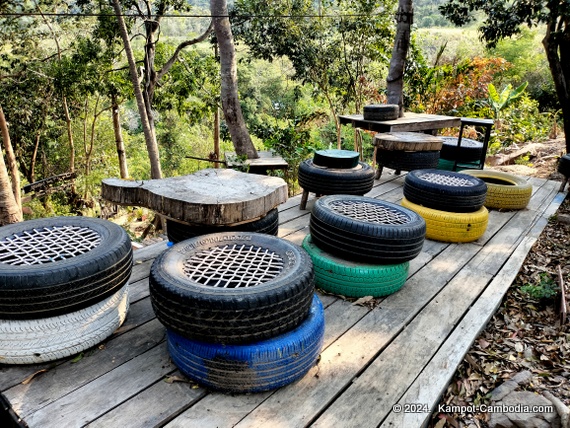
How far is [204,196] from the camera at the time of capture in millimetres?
2773

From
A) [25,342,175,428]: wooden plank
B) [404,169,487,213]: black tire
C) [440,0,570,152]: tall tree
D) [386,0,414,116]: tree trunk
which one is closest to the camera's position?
[25,342,175,428]: wooden plank

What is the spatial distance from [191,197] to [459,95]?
10.7 m

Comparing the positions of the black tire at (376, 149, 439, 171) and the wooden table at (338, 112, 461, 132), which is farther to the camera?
the wooden table at (338, 112, 461, 132)

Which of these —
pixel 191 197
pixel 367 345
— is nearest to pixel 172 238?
pixel 191 197

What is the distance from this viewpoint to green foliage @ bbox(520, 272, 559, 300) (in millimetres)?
3141

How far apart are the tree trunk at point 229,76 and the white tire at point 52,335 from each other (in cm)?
502

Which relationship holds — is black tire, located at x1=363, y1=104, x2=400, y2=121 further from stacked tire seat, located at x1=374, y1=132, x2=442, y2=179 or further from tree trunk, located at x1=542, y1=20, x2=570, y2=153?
tree trunk, located at x1=542, y1=20, x2=570, y2=153

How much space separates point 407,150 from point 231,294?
4224 mm

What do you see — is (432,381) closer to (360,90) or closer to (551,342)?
(551,342)

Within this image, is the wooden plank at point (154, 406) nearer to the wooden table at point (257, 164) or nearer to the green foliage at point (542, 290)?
the green foliage at point (542, 290)

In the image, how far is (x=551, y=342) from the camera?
273 cm

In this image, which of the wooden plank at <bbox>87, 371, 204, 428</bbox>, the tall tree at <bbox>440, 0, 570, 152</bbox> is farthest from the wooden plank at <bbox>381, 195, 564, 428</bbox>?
the tall tree at <bbox>440, 0, 570, 152</bbox>

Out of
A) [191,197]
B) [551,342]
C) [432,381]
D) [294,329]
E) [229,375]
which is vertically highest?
[191,197]

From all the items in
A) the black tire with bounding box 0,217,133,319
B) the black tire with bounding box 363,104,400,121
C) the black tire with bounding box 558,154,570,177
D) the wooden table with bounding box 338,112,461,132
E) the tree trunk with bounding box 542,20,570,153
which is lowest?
the black tire with bounding box 558,154,570,177
